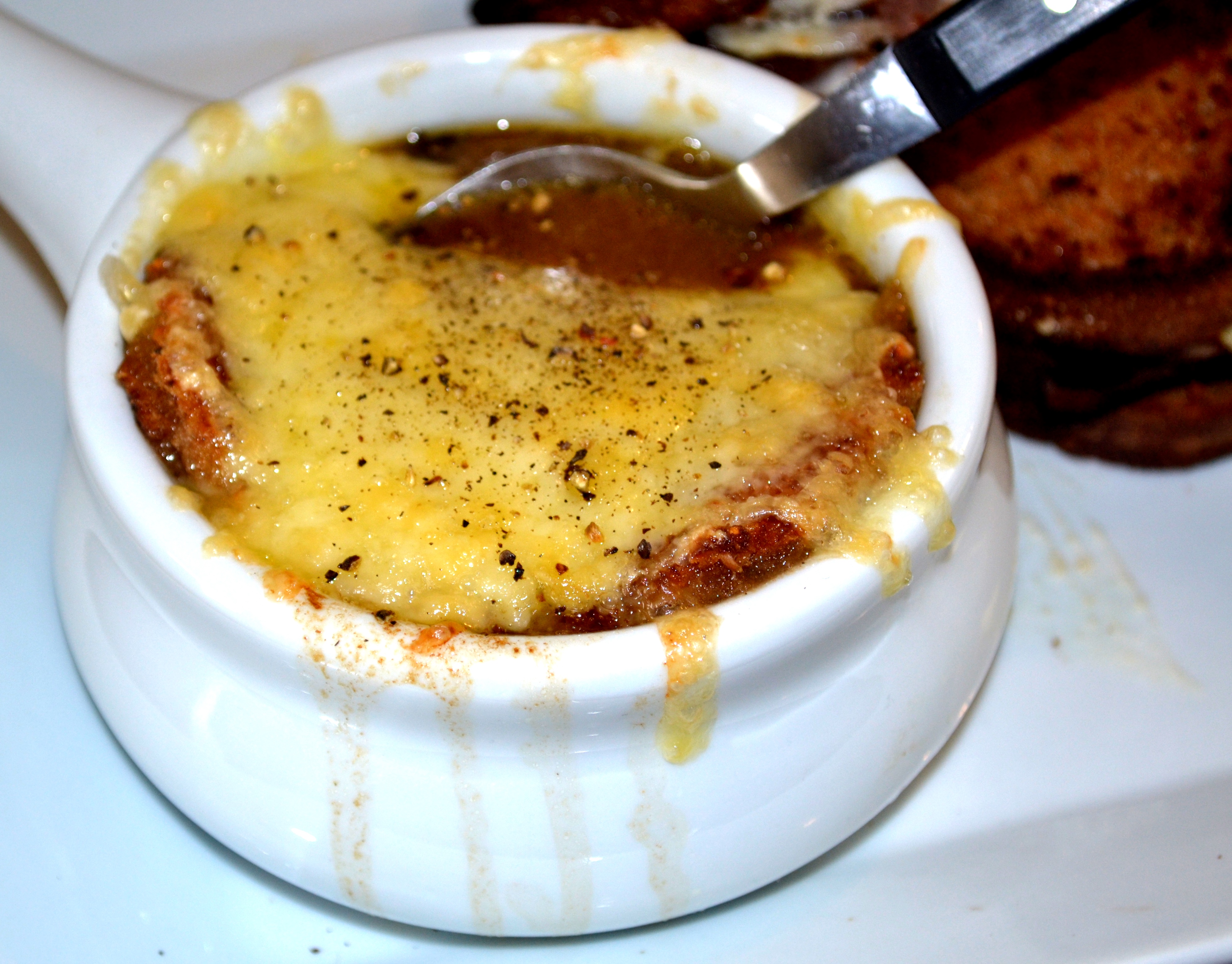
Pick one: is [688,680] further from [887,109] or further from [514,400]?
[887,109]

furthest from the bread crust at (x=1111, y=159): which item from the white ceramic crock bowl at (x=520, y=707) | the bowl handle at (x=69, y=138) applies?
the bowl handle at (x=69, y=138)

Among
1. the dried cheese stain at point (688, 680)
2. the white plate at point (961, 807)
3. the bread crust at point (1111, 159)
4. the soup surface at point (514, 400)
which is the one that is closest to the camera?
the dried cheese stain at point (688, 680)

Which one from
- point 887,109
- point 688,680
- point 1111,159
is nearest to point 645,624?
point 688,680

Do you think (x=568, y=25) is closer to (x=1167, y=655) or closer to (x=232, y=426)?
(x=232, y=426)

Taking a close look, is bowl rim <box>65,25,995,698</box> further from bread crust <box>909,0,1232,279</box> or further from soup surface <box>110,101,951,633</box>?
bread crust <box>909,0,1232,279</box>

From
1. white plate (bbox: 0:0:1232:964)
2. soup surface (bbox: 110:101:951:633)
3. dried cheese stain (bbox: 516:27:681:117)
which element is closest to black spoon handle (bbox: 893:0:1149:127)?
soup surface (bbox: 110:101:951:633)

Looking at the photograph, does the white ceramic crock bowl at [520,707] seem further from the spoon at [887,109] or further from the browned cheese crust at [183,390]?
the spoon at [887,109]

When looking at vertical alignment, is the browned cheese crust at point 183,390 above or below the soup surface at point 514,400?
above
